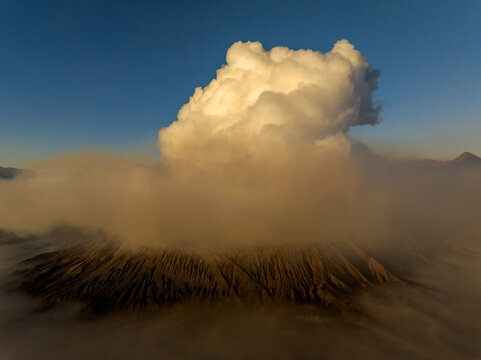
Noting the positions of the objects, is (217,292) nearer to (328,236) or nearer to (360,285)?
(360,285)

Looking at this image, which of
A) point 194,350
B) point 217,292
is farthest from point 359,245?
point 194,350

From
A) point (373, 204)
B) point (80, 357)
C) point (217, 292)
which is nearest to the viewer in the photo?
point (80, 357)

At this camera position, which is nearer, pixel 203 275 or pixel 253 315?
pixel 253 315

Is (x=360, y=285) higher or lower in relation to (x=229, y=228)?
lower

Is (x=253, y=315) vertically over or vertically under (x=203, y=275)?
under

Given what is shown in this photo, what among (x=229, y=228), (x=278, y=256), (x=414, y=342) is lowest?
(x=414, y=342)

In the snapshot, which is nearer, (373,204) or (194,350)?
(194,350)

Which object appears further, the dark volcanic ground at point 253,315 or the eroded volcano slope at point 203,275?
the eroded volcano slope at point 203,275

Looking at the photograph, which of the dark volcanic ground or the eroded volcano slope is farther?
the eroded volcano slope
